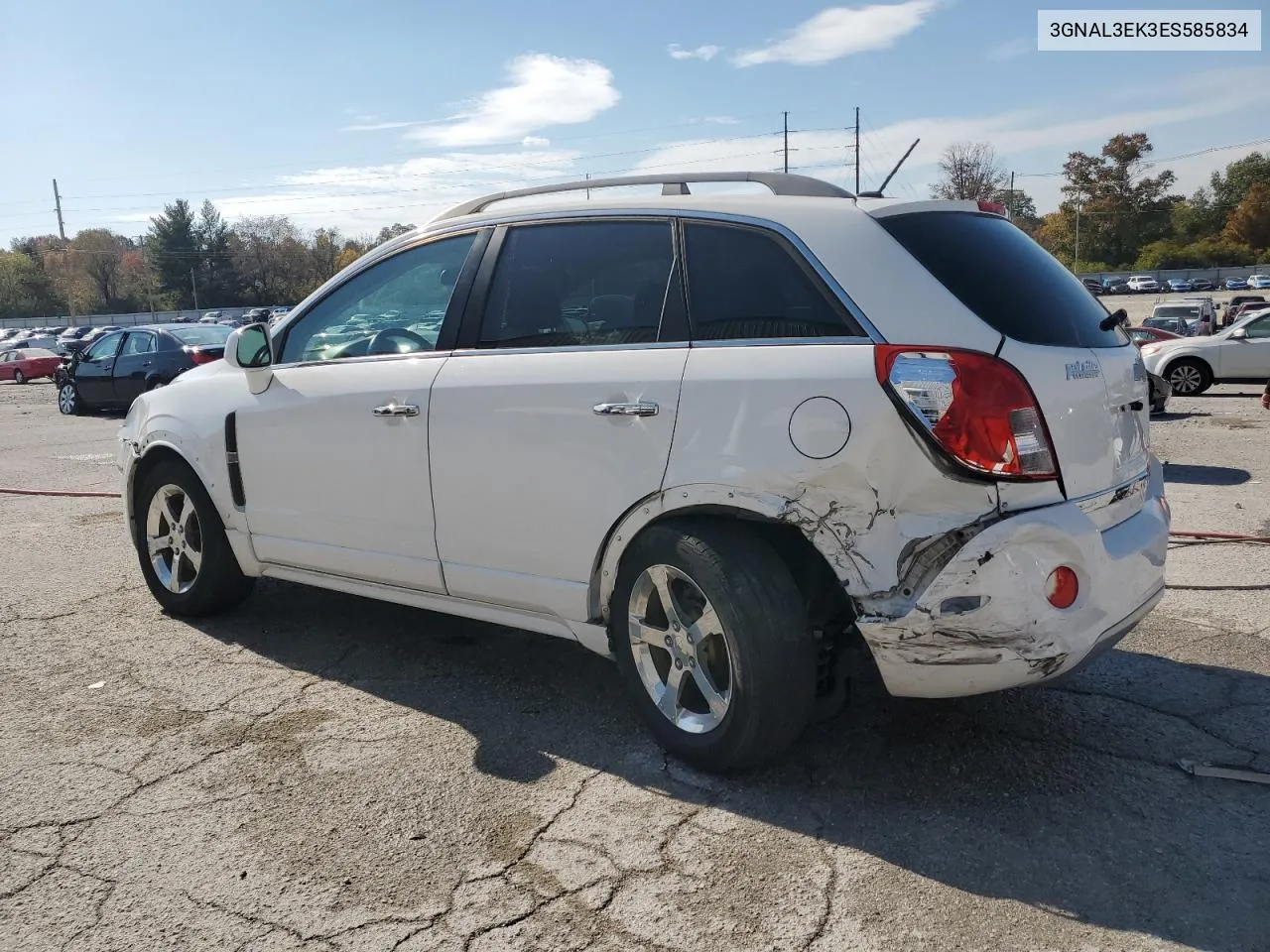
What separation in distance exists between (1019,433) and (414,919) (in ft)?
6.74

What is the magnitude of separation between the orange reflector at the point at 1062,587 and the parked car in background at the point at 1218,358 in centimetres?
1528

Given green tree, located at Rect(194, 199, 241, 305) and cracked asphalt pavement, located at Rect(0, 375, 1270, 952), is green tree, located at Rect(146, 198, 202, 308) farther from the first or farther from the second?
cracked asphalt pavement, located at Rect(0, 375, 1270, 952)

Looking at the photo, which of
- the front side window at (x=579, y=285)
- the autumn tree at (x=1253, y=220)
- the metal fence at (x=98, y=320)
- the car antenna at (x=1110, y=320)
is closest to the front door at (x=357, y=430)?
the front side window at (x=579, y=285)

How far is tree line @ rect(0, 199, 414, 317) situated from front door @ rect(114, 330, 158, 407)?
8775 centimetres

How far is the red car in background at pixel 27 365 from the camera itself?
36.8 m

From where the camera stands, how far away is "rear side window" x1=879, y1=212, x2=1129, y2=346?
3.05 meters

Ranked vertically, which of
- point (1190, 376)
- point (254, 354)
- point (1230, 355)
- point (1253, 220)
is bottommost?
point (1190, 376)

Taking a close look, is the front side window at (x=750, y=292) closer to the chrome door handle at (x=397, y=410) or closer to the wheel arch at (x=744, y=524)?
the wheel arch at (x=744, y=524)

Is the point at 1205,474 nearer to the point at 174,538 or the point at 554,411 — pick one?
the point at 554,411

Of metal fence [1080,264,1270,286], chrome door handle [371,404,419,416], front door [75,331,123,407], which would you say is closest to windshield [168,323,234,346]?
front door [75,331,123,407]

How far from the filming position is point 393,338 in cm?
424

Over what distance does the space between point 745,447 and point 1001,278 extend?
950 mm

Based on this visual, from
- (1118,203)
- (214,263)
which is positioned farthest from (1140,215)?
(214,263)

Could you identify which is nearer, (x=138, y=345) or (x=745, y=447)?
(x=745, y=447)
